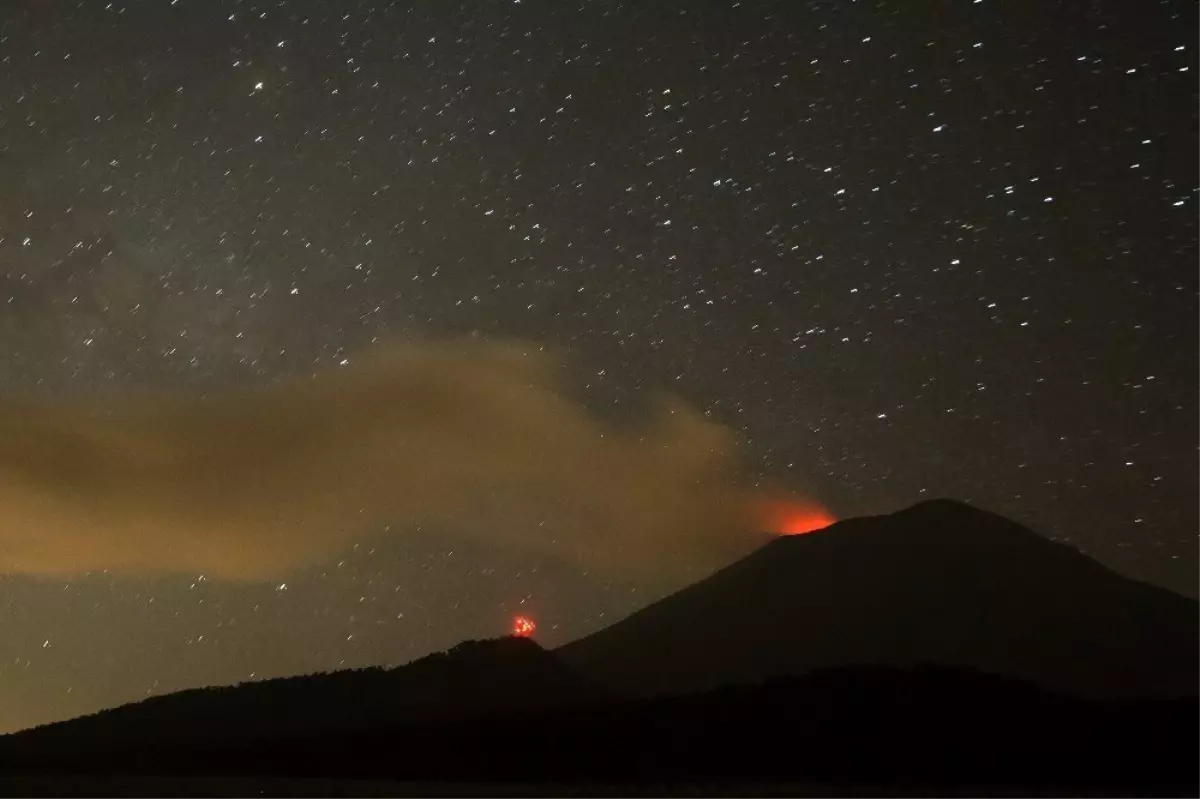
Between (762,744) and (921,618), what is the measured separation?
27.1 meters

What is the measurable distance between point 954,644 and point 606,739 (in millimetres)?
26266

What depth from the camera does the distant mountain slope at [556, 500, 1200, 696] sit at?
3762 centimetres

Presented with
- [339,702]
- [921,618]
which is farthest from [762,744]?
[921,618]

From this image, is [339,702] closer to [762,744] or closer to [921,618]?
[762,744]

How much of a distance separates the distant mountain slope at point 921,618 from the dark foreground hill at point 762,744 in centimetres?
1535

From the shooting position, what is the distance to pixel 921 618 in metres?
42.7

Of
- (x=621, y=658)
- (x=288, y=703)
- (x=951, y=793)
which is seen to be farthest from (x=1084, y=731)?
(x=621, y=658)

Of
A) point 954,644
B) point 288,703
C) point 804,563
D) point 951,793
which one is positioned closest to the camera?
point 951,793

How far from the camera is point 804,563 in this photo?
2076 inches

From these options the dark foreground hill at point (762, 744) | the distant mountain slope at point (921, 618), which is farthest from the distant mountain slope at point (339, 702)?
the distant mountain slope at point (921, 618)

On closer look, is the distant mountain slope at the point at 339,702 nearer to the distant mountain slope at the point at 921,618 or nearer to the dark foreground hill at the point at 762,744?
the dark foreground hill at the point at 762,744

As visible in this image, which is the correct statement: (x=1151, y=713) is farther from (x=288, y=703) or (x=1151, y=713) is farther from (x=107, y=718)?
(x=107, y=718)

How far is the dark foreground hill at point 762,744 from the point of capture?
15.9 m

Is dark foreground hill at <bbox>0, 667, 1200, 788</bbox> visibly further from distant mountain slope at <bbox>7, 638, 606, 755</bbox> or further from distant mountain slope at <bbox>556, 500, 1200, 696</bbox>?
distant mountain slope at <bbox>556, 500, 1200, 696</bbox>
